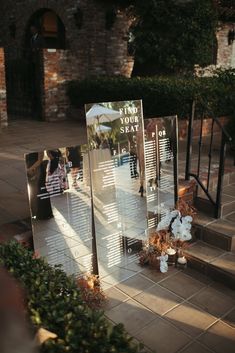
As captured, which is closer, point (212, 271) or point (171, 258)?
point (212, 271)

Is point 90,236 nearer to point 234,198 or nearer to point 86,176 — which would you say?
point 86,176

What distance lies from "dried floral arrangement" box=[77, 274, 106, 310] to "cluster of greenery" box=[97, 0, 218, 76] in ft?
22.8

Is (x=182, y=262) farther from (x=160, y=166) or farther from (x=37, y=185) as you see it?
(x=37, y=185)

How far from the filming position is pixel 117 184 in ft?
11.5

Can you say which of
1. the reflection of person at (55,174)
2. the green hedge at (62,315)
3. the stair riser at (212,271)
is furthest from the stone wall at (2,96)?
the green hedge at (62,315)

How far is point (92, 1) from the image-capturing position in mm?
10383

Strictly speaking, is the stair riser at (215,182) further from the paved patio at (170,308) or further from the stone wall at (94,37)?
the stone wall at (94,37)

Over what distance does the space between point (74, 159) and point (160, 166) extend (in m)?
1.08

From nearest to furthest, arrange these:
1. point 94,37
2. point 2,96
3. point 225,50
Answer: point 2,96
point 94,37
point 225,50

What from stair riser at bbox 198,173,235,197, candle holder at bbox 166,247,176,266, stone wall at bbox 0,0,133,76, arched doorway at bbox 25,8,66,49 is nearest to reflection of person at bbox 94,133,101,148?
candle holder at bbox 166,247,176,266

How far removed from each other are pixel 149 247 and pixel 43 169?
4.92 feet

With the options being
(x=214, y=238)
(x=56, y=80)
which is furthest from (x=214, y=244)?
(x=56, y=80)

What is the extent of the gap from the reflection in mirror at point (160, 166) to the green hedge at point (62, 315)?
170 centimetres

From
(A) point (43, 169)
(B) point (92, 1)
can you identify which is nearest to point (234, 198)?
(A) point (43, 169)
